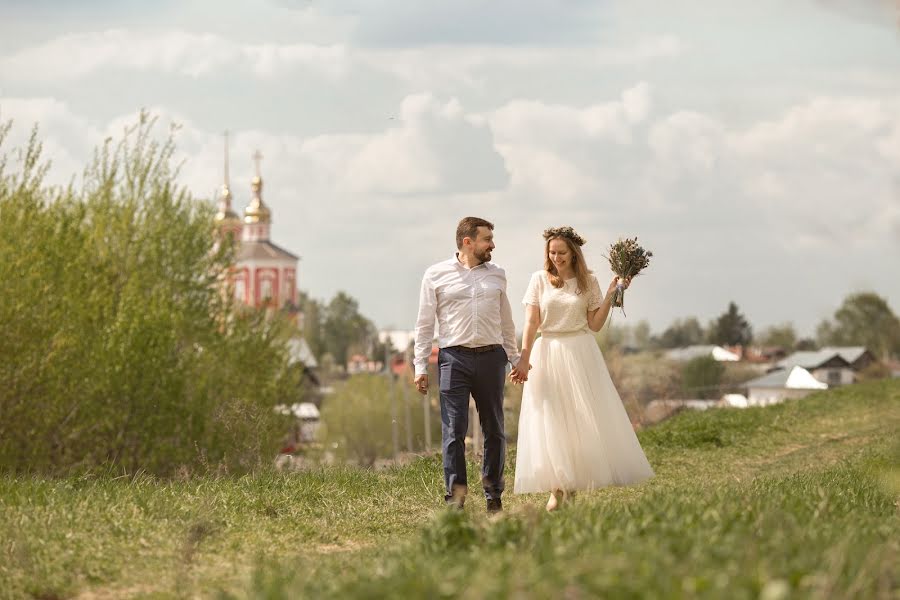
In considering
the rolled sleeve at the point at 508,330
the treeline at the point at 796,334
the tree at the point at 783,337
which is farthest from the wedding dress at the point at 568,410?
the tree at the point at 783,337

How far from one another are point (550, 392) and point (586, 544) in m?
4.76

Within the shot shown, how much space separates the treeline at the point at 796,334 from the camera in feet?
355

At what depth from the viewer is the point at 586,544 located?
6.05 m

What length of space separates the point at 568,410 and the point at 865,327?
110577 mm

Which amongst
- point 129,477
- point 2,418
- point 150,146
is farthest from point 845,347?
point 129,477

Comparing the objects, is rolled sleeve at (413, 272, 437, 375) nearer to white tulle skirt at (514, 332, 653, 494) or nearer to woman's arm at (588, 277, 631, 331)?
white tulle skirt at (514, 332, 653, 494)

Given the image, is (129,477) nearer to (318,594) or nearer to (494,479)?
(494,479)

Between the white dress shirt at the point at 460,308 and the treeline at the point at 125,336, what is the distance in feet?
15.1

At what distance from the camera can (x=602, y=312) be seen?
10.6 meters

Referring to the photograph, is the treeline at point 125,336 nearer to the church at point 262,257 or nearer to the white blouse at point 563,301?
the white blouse at point 563,301

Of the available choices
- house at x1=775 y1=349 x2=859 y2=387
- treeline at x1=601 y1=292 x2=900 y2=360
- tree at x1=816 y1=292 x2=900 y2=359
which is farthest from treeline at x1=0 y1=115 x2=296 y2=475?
tree at x1=816 y1=292 x2=900 y2=359

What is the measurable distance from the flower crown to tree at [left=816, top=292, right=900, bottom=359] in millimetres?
92984

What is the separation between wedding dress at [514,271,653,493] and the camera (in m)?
10.7

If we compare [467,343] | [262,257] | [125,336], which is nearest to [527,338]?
[467,343]
